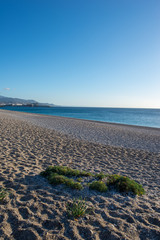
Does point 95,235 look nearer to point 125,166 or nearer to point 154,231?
point 154,231

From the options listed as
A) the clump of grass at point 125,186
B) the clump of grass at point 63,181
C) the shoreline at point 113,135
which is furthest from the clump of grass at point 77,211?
the shoreline at point 113,135

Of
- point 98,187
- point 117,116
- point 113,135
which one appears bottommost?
point 113,135

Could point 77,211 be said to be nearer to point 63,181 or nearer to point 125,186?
point 63,181

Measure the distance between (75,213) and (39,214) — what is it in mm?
906

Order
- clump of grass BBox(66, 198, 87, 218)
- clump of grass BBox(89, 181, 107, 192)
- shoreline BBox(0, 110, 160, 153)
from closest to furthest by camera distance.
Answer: clump of grass BBox(66, 198, 87, 218) → clump of grass BBox(89, 181, 107, 192) → shoreline BBox(0, 110, 160, 153)

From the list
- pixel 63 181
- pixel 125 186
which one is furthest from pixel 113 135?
pixel 63 181

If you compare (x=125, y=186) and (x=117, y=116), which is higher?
(x=117, y=116)

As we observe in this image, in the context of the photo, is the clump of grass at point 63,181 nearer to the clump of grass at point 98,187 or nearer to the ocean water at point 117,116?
the clump of grass at point 98,187

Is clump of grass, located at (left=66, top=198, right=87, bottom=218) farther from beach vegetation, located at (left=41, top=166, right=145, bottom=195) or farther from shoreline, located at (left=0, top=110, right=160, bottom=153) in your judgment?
shoreline, located at (left=0, top=110, right=160, bottom=153)

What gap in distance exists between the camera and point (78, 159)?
352 inches

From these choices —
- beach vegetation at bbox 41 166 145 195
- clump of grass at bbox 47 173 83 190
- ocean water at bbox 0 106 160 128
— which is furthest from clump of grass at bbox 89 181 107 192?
ocean water at bbox 0 106 160 128

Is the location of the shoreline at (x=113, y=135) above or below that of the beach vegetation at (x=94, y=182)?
below

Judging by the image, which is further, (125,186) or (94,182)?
(94,182)

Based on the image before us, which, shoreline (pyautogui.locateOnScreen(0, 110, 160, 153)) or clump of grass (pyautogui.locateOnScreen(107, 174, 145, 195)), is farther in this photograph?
shoreline (pyautogui.locateOnScreen(0, 110, 160, 153))
